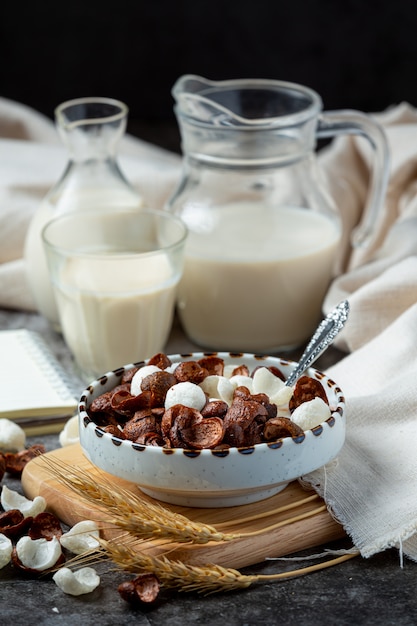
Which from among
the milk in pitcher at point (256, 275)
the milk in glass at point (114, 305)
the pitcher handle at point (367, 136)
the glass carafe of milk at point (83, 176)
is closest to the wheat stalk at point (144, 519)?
the milk in glass at point (114, 305)

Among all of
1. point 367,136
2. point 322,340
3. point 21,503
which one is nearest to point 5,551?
point 21,503

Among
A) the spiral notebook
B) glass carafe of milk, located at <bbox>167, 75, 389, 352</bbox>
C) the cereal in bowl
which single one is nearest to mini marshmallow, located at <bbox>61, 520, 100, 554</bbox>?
the cereal in bowl

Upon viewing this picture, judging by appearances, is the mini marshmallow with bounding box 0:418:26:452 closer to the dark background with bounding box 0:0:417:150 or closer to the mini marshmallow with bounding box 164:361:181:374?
the mini marshmallow with bounding box 164:361:181:374

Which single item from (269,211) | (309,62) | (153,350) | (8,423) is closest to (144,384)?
(8,423)

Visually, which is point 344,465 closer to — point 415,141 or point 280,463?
point 280,463

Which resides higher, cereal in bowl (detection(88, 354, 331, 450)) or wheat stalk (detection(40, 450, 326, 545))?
cereal in bowl (detection(88, 354, 331, 450))

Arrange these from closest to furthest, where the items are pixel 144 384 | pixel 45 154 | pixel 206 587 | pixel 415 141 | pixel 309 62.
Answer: pixel 206 587, pixel 144 384, pixel 415 141, pixel 45 154, pixel 309 62

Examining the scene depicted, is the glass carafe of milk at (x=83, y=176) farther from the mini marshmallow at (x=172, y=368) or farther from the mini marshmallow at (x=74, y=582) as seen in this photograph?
the mini marshmallow at (x=74, y=582)
